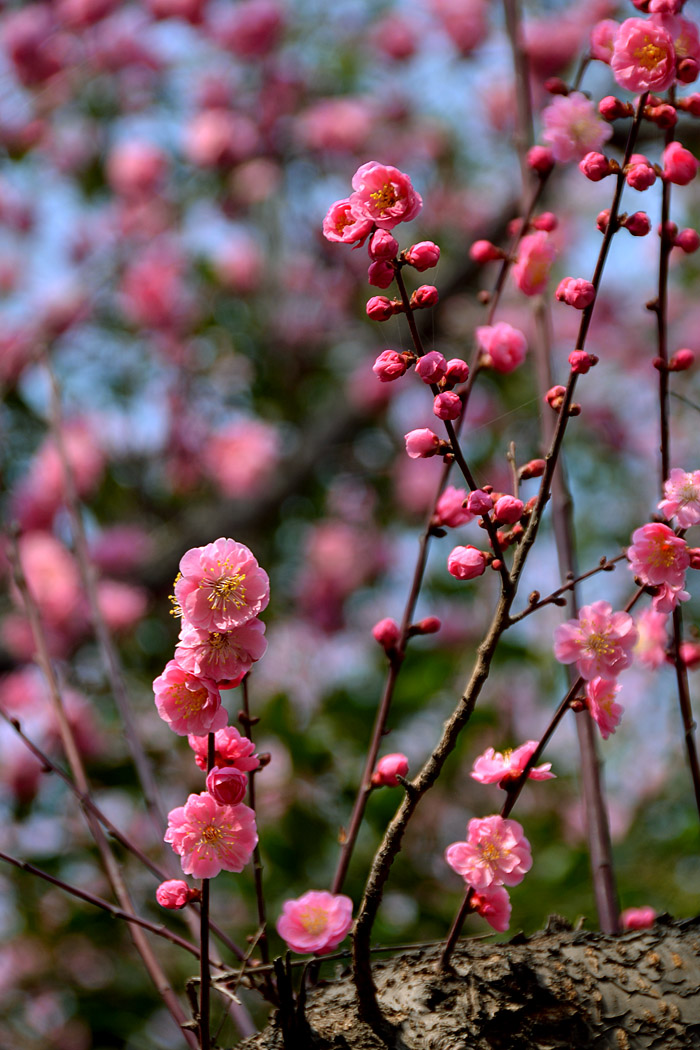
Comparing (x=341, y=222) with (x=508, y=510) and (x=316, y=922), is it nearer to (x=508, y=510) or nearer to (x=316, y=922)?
(x=508, y=510)

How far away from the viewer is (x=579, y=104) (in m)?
0.73

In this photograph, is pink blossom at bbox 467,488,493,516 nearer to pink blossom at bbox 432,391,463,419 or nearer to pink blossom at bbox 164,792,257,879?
pink blossom at bbox 432,391,463,419

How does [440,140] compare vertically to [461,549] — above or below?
above

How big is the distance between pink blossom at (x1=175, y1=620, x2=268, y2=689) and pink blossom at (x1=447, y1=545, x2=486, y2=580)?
0.44 feet

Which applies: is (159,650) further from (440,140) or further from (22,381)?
(440,140)

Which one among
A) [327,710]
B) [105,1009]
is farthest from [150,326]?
[105,1009]

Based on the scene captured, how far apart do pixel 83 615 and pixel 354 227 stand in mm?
1817

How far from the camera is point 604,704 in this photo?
23.4 inches

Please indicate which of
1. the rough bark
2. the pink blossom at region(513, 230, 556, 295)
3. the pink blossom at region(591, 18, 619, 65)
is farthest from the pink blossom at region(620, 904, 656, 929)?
the pink blossom at region(591, 18, 619, 65)

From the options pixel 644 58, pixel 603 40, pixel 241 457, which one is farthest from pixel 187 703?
pixel 241 457

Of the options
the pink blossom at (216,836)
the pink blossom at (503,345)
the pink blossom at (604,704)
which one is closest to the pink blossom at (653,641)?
the pink blossom at (604,704)

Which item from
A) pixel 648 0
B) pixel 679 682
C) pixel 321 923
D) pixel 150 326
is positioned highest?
pixel 150 326

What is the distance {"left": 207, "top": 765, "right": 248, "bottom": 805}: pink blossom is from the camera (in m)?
0.53

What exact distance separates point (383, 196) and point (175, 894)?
1.45 ft
